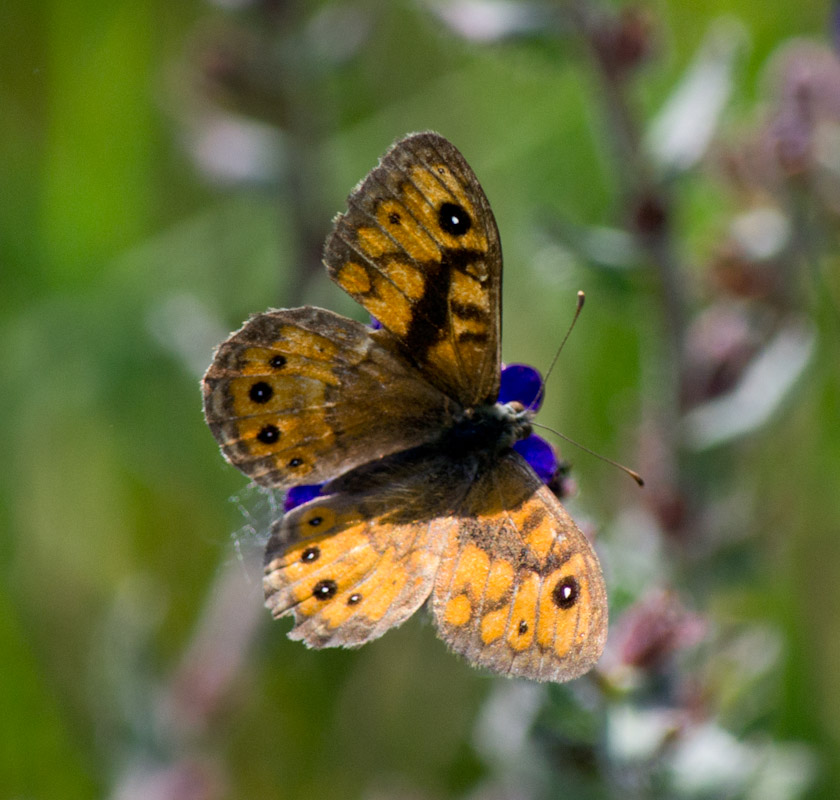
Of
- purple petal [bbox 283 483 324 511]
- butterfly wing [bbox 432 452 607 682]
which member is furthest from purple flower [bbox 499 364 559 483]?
purple petal [bbox 283 483 324 511]

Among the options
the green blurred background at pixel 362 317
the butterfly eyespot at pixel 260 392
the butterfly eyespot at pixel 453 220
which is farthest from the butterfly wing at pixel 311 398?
the green blurred background at pixel 362 317

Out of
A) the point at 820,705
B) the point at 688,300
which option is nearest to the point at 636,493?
the point at 688,300

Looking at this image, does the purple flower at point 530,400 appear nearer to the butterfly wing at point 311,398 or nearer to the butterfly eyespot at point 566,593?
the butterfly wing at point 311,398

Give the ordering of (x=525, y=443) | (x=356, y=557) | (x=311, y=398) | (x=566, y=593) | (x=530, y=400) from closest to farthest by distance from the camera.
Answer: (x=566, y=593)
(x=356, y=557)
(x=311, y=398)
(x=525, y=443)
(x=530, y=400)

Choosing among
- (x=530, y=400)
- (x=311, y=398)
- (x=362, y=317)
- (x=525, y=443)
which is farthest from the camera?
(x=362, y=317)

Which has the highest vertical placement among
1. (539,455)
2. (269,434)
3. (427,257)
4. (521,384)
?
(427,257)

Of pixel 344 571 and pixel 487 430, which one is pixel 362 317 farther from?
pixel 344 571

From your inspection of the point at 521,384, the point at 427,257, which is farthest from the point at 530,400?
the point at 427,257
